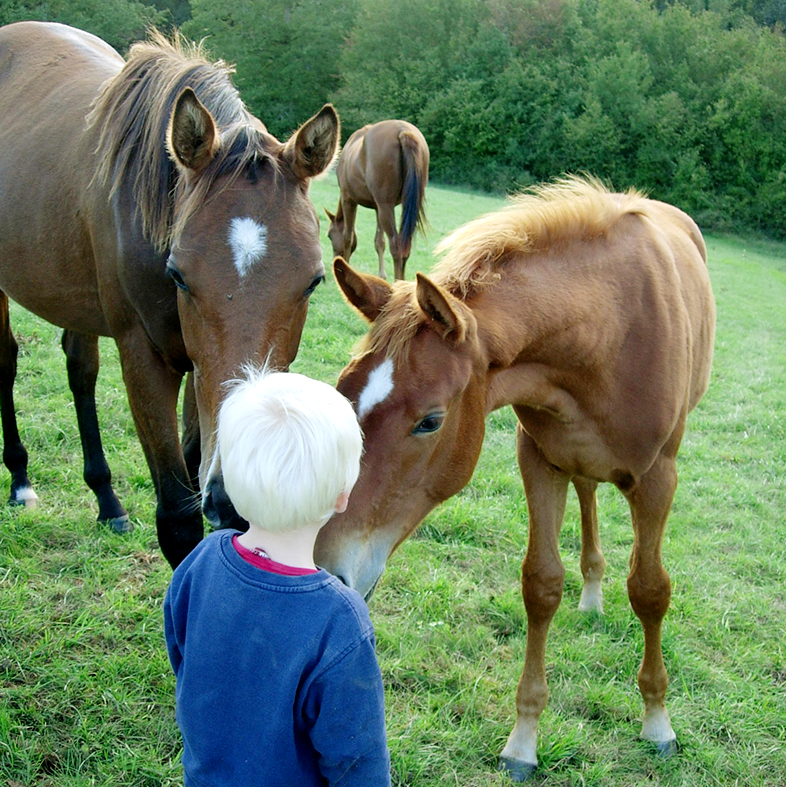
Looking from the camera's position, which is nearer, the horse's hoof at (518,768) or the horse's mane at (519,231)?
the horse's mane at (519,231)

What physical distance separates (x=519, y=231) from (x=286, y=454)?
142cm

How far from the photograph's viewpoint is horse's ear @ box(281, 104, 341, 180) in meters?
2.44

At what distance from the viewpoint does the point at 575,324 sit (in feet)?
7.66

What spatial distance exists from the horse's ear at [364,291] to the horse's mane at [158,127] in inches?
22.6

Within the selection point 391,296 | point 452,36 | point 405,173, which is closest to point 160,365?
point 391,296

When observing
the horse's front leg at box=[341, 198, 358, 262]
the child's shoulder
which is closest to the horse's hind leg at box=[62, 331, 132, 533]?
the child's shoulder

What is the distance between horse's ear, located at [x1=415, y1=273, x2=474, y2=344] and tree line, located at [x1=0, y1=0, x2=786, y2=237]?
29.9m

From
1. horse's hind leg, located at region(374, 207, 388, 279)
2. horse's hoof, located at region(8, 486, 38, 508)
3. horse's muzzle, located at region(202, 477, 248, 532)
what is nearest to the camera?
horse's muzzle, located at region(202, 477, 248, 532)

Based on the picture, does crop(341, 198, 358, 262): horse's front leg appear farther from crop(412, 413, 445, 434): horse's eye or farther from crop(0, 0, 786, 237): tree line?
crop(0, 0, 786, 237): tree line

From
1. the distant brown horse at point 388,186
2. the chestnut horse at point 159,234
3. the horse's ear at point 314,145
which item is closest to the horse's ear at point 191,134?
the chestnut horse at point 159,234

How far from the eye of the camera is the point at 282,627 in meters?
1.28

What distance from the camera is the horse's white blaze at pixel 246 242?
2.22 metres

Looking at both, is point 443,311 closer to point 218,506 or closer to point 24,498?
point 218,506

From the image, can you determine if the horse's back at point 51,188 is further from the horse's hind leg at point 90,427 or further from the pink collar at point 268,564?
the pink collar at point 268,564
